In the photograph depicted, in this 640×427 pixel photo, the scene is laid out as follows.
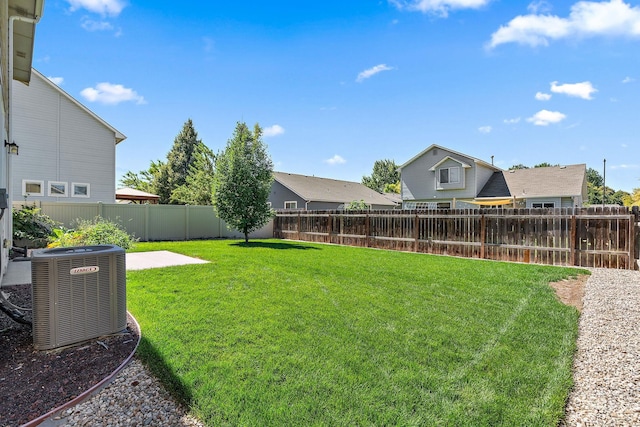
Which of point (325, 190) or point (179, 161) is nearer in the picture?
point (325, 190)

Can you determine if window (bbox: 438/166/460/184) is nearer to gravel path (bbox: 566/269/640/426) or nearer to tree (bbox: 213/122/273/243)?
tree (bbox: 213/122/273/243)

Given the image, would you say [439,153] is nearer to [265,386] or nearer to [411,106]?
[411,106]

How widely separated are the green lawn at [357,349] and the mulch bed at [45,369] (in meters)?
0.31

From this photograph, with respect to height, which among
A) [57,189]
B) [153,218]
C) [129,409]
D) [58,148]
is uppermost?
[58,148]

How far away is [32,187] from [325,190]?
1865cm

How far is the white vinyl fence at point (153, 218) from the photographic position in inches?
523

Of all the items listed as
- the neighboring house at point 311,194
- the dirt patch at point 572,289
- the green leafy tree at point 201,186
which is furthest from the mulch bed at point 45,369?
the green leafy tree at point 201,186

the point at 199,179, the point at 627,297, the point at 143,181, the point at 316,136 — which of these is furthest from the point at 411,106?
the point at 143,181

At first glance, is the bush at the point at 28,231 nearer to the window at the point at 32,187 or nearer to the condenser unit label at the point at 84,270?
the window at the point at 32,187

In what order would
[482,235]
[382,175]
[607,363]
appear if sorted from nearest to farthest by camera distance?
[607,363], [482,235], [382,175]

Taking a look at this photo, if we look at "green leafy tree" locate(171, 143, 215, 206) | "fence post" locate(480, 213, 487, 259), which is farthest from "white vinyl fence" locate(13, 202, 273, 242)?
"fence post" locate(480, 213, 487, 259)

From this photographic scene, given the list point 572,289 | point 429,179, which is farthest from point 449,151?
point 572,289

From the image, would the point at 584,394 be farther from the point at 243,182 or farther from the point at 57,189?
the point at 57,189

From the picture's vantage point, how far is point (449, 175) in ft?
75.3
